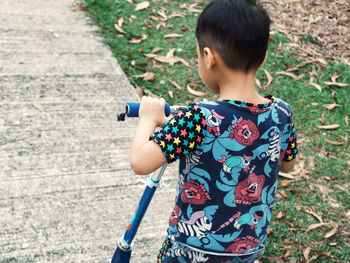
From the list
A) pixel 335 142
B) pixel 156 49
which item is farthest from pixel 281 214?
pixel 156 49

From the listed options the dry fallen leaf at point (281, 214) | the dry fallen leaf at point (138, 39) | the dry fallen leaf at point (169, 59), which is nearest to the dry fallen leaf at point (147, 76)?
the dry fallen leaf at point (169, 59)

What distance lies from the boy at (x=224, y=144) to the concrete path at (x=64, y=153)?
3.52ft

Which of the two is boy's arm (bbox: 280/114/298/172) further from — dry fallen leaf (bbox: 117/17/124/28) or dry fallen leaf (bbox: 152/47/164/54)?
dry fallen leaf (bbox: 117/17/124/28)

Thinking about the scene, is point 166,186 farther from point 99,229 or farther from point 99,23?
point 99,23

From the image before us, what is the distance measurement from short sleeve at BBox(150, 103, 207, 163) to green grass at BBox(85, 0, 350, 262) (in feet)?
5.10

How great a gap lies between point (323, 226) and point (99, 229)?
5.01 ft

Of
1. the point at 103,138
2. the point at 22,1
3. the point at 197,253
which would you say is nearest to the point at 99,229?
the point at 103,138

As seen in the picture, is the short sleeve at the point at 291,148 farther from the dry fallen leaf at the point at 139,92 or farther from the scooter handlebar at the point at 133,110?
the dry fallen leaf at the point at 139,92

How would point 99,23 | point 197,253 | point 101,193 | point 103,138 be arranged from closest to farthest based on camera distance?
point 197,253
point 101,193
point 103,138
point 99,23

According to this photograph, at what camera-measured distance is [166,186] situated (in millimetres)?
3176

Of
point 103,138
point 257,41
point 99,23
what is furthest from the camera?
point 99,23

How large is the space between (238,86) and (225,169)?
1.02ft

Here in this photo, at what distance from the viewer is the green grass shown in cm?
299

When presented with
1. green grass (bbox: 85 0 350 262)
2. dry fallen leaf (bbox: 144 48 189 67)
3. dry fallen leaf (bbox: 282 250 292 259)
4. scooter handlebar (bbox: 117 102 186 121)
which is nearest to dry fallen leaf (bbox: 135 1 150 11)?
green grass (bbox: 85 0 350 262)
